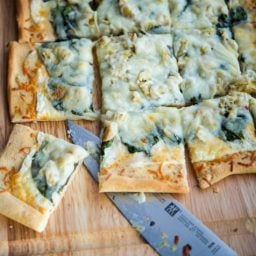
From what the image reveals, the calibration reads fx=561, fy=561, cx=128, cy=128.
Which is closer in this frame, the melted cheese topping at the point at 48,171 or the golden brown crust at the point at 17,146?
the melted cheese topping at the point at 48,171

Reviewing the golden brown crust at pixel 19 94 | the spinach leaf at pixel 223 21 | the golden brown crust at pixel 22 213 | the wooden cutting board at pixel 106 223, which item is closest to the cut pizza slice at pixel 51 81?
the golden brown crust at pixel 19 94

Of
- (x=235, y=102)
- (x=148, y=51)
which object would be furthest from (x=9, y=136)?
(x=235, y=102)

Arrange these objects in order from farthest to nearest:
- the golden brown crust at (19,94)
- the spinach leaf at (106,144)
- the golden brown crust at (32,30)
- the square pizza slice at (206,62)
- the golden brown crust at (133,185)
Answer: the golden brown crust at (32,30), the square pizza slice at (206,62), the golden brown crust at (19,94), the spinach leaf at (106,144), the golden brown crust at (133,185)

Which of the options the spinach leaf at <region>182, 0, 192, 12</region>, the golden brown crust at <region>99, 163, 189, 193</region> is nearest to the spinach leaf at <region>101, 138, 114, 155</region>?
the golden brown crust at <region>99, 163, 189, 193</region>

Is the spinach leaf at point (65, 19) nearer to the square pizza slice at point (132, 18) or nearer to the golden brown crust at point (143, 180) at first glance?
the square pizza slice at point (132, 18)

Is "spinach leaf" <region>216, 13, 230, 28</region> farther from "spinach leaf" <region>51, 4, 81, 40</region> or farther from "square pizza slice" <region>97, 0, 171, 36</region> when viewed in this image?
"spinach leaf" <region>51, 4, 81, 40</region>
